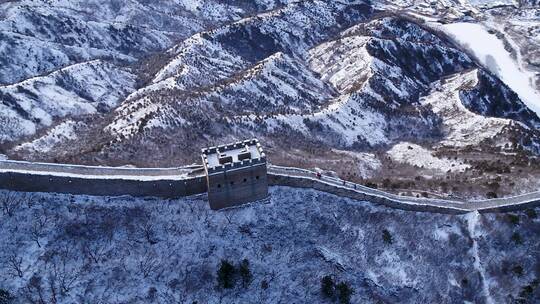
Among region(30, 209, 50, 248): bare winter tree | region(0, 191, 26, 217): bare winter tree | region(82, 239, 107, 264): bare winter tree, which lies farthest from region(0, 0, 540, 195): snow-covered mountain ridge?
region(82, 239, 107, 264): bare winter tree

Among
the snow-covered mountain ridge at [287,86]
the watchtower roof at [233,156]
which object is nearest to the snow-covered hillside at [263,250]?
the watchtower roof at [233,156]

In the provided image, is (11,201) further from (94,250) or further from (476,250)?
(476,250)

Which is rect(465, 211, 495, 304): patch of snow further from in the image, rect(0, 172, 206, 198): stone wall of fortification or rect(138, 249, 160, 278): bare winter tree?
rect(138, 249, 160, 278): bare winter tree

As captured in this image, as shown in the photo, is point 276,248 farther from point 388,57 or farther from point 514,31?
point 514,31

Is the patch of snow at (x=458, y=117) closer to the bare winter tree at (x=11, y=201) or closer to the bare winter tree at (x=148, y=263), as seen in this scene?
the bare winter tree at (x=148, y=263)

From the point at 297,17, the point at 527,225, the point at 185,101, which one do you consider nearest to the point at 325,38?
the point at 297,17
